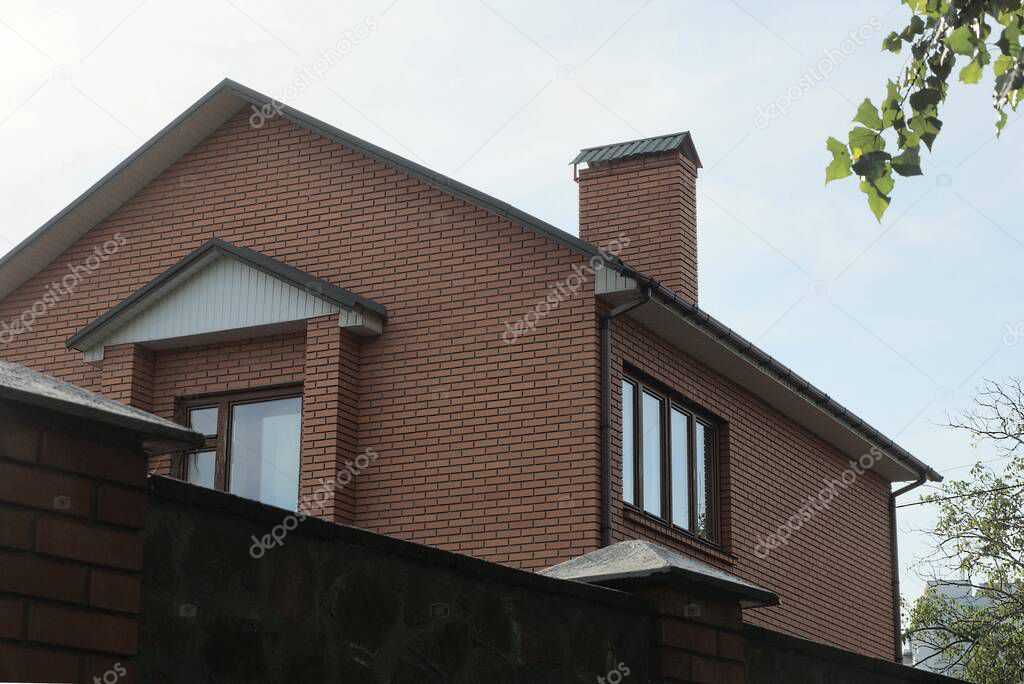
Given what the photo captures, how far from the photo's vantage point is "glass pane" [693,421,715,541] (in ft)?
48.8

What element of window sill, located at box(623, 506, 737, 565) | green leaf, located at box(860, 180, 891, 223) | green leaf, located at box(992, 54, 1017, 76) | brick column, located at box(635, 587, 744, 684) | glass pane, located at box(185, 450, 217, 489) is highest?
green leaf, located at box(992, 54, 1017, 76)

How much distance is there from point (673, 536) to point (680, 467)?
1075mm

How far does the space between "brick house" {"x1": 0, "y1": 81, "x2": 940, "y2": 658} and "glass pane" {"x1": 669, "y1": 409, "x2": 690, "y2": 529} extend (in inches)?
1.3

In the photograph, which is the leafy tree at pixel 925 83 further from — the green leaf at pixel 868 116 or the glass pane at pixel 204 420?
the glass pane at pixel 204 420

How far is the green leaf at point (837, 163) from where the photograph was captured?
5.54 metres

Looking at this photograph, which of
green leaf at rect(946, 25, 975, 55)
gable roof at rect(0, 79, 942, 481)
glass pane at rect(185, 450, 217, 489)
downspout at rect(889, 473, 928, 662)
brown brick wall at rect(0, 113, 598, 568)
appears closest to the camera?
green leaf at rect(946, 25, 975, 55)

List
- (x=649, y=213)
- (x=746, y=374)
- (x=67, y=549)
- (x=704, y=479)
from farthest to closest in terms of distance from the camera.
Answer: (x=746, y=374)
(x=704, y=479)
(x=649, y=213)
(x=67, y=549)

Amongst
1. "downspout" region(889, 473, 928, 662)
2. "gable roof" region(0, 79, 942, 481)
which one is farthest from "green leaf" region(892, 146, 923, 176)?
"downspout" region(889, 473, 928, 662)

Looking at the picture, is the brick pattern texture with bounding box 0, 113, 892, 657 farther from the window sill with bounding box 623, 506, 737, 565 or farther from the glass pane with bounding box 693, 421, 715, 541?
the glass pane with bounding box 693, 421, 715, 541

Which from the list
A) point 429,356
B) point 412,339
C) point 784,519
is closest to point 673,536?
point 429,356

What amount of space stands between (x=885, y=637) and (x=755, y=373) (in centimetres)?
593

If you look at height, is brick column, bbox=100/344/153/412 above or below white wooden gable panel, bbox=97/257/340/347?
below

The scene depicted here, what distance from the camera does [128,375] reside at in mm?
13992

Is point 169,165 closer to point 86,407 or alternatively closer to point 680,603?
point 680,603
